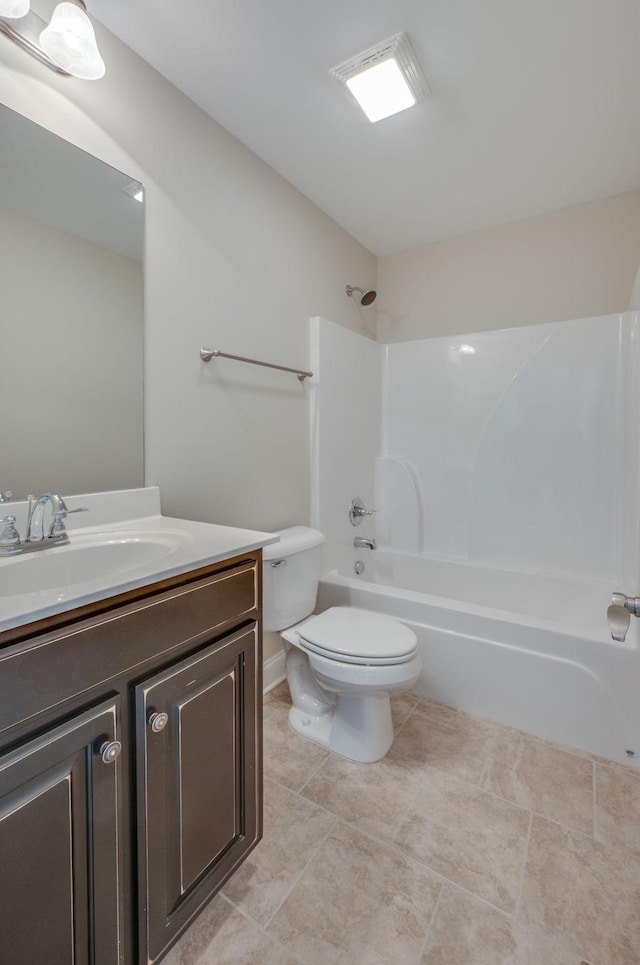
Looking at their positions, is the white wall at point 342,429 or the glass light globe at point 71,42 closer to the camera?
the glass light globe at point 71,42

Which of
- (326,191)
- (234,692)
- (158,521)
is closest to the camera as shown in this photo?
(234,692)

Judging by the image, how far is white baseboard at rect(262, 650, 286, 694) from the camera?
1.96 metres

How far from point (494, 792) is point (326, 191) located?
2.63 m

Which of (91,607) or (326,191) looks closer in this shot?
(91,607)

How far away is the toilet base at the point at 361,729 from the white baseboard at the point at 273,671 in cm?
42

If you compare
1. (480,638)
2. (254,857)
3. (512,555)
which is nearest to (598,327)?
(512,555)

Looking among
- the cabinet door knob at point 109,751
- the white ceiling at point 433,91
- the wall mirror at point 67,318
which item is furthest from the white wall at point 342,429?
the cabinet door knob at point 109,751

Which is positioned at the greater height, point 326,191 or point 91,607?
point 326,191

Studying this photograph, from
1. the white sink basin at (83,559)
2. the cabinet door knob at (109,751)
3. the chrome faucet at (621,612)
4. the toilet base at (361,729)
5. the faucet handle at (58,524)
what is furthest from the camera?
the toilet base at (361,729)

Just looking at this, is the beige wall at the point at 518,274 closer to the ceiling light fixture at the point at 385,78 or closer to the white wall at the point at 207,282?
the white wall at the point at 207,282

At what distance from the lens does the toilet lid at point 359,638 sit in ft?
4.67

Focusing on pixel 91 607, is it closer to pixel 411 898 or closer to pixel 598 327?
pixel 411 898

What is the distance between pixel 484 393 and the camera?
2.48m

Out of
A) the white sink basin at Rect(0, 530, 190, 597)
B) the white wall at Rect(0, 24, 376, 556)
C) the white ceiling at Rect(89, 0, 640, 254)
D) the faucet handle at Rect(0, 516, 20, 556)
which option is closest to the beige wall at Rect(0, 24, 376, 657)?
the white wall at Rect(0, 24, 376, 556)
